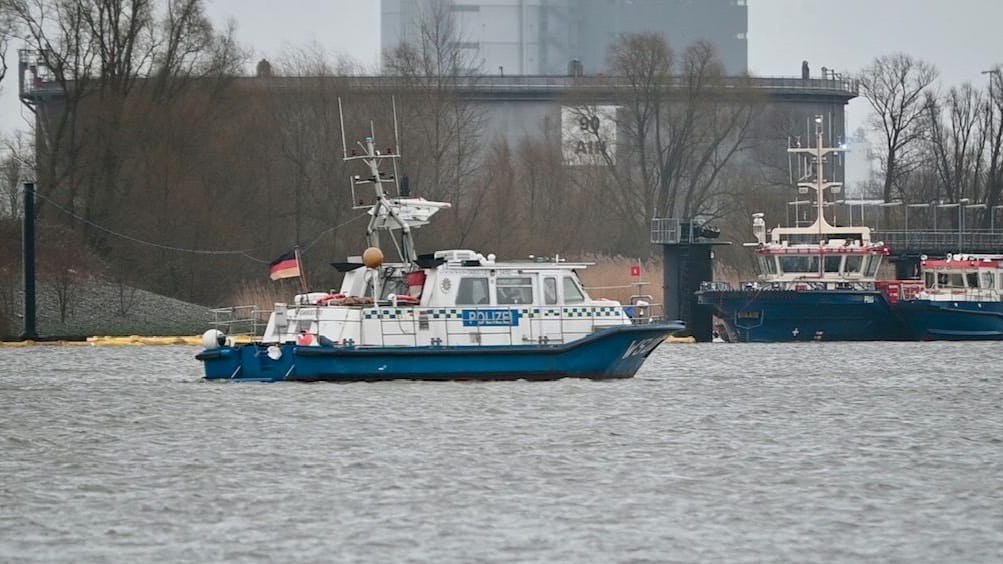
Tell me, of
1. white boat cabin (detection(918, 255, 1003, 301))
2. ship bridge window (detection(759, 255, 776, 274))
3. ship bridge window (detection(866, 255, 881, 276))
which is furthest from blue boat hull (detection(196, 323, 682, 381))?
white boat cabin (detection(918, 255, 1003, 301))

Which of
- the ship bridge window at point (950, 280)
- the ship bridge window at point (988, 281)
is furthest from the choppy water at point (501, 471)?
the ship bridge window at point (950, 280)

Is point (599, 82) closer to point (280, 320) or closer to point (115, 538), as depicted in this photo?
point (280, 320)

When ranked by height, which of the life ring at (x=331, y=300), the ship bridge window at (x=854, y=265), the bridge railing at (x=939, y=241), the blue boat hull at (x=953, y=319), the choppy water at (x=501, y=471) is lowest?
the choppy water at (x=501, y=471)

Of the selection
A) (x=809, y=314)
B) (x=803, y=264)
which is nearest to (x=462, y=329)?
(x=809, y=314)

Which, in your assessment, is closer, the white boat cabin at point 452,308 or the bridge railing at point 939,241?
the white boat cabin at point 452,308

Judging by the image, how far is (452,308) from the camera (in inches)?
1496

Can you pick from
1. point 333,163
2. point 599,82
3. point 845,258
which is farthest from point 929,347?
point 599,82

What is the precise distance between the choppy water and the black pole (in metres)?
15.7

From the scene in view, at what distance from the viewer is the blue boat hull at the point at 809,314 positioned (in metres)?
65.4

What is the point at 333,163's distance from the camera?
7188 cm

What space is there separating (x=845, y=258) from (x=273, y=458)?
140 feet

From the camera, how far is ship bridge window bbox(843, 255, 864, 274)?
67.8 metres

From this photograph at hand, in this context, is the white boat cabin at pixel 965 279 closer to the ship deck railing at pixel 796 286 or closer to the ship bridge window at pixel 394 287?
the ship deck railing at pixel 796 286

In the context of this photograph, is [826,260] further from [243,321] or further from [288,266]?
[243,321]
